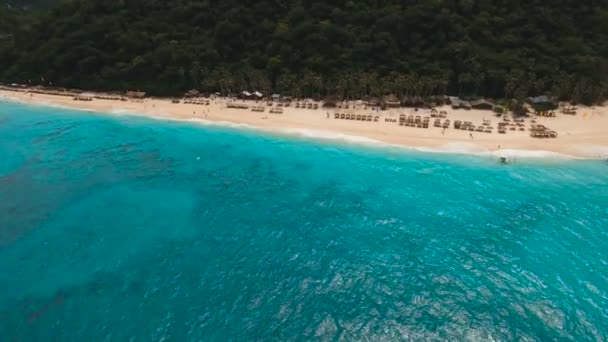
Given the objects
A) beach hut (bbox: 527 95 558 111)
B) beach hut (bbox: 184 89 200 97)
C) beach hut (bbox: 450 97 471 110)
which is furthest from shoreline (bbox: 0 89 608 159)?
beach hut (bbox: 184 89 200 97)

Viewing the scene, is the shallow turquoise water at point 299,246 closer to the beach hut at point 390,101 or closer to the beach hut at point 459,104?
the beach hut at point 390,101

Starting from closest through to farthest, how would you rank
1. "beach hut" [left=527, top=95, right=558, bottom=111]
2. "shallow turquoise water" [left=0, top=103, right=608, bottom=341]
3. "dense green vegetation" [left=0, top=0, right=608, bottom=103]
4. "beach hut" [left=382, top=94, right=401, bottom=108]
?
1. "shallow turquoise water" [left=0, top=103, right=608, bottom=341]
2. "beach hut" [left=527, top=95, right=558, bottom=111]
3. "beach hut" [left=382, top=94, right=401, bottom=108]
4. "dense green vegetation" [left=0, top=0, right=608, bottom=103]

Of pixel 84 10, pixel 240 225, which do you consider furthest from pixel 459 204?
pixel 84 10

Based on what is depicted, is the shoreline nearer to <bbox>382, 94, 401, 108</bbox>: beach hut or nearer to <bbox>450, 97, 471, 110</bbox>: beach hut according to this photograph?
<bbox>382, 94, 401, 108</bbox>: beach hut

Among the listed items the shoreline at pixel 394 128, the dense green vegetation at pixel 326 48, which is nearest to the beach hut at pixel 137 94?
the dense green vegetation at pixel 326 48

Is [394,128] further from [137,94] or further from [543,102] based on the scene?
[137,94]

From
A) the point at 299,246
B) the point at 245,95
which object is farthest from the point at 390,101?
the point at 299,246

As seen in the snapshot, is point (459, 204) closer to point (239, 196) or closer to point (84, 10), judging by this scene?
point (239, 196)
